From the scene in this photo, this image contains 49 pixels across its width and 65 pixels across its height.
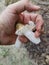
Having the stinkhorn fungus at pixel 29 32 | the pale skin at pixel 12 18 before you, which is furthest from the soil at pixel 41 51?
the stinkhorn fungus at pixel 29 32

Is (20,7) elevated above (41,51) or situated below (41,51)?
above

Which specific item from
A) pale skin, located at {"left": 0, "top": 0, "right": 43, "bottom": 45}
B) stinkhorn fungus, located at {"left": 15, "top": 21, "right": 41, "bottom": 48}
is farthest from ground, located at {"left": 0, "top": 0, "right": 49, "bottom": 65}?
stinkhorn fungus, located at {"left": 15, "top": 21, "right": 41, "bottom": 48}

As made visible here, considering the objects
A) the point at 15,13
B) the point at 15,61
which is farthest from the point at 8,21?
the point at 15,61

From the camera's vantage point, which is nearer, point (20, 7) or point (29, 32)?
point (29, 32)

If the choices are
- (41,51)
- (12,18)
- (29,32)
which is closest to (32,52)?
(41,51)

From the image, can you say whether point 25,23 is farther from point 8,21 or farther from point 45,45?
point 45,45

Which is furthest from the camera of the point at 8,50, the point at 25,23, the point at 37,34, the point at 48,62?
the point at 8,50

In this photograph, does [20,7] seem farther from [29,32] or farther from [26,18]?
[29,32]

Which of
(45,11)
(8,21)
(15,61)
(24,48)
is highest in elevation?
(8,21)
